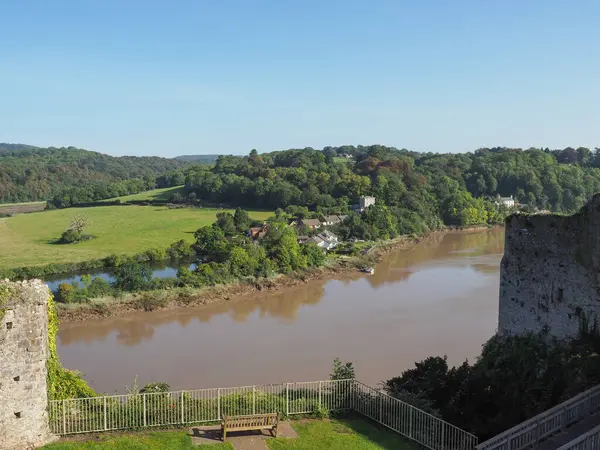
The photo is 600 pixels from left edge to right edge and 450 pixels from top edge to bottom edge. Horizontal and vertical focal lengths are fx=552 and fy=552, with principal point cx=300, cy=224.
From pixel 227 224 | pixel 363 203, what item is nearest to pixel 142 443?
pixel 227 224

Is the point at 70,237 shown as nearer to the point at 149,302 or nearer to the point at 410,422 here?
the point at 149,302

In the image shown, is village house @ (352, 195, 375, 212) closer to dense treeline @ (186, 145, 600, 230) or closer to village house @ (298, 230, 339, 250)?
dense treeline @ (186, 145, 600, 230)

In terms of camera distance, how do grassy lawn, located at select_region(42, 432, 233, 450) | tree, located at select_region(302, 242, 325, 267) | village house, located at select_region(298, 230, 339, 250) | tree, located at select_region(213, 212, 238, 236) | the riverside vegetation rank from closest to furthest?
grassy lawn, located at select_region(42, 432, 233, 450) < the riverside vegetation < tree, located at select_region(302, 242, 325, 267) < village house, located at select_region(298, 230, 339, 250) < tree, located at select_region(213, 212, 238, 236)

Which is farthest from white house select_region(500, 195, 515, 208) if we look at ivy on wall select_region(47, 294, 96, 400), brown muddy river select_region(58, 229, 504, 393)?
ivy on wall select_region(47, 294, 96, 400)

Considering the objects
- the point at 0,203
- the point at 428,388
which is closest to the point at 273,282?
the point at 428,388

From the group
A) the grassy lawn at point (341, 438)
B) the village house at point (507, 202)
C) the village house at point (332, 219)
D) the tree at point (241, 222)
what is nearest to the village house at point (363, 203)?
the village house at point (332, 219)

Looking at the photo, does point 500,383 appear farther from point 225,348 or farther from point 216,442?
point 225,348

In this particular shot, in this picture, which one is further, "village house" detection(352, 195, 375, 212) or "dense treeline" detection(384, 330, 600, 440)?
"village house" detection(352, 195, 375, 212)
